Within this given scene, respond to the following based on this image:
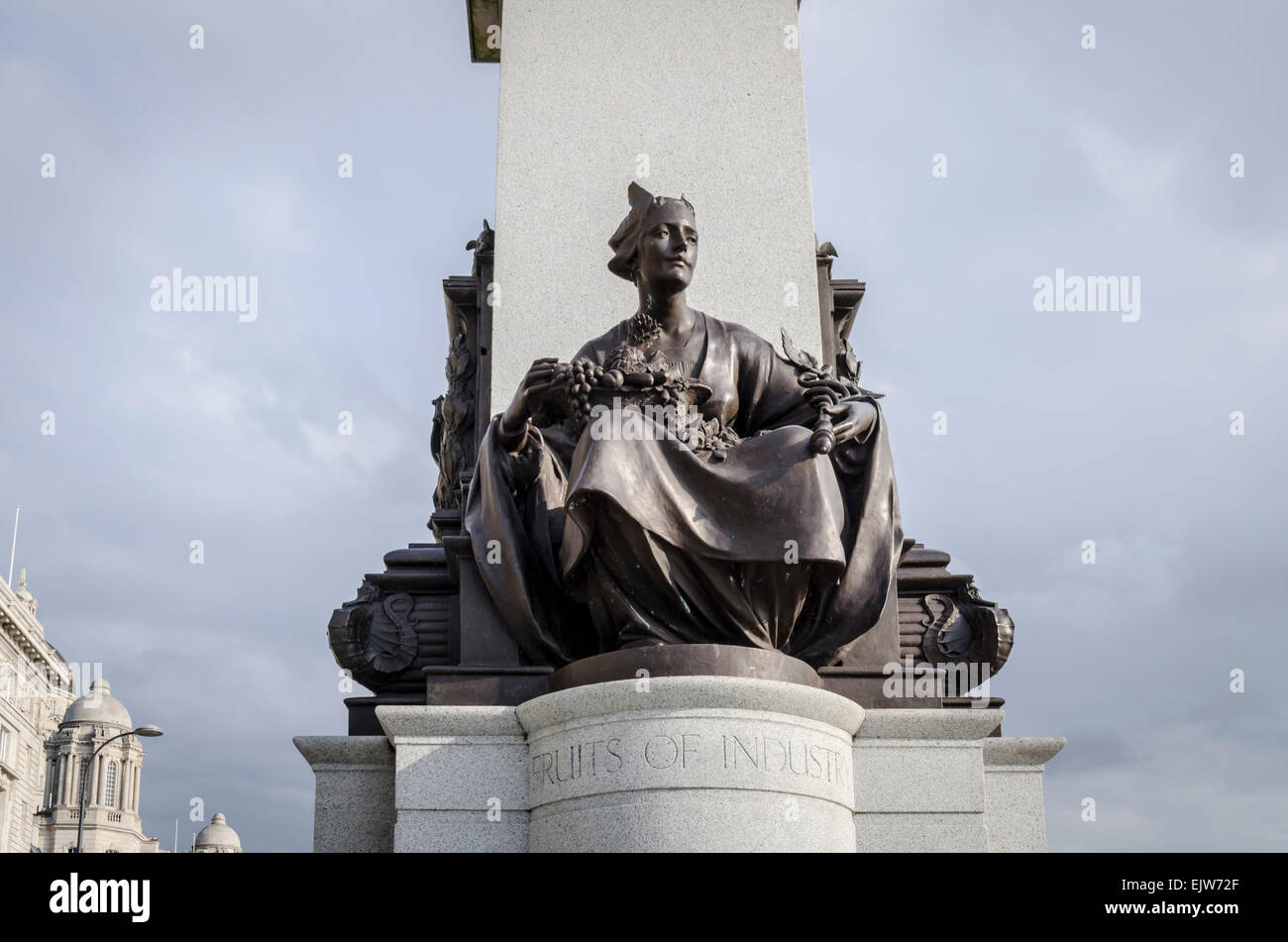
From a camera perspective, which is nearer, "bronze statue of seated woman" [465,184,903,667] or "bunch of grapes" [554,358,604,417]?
"bronze statue of seated woman" [465,184,903,667]

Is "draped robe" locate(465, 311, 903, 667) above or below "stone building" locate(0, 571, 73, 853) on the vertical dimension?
below

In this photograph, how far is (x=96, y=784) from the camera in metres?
118

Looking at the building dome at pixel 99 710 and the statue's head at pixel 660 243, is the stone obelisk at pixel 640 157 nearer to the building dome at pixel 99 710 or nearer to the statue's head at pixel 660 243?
the statue's head at pixel 660 243

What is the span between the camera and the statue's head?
10156 mm

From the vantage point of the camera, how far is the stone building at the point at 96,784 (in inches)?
4488

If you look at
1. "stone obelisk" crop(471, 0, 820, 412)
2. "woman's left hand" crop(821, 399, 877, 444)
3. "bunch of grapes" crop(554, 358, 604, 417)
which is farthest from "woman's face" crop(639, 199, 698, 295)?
"stone obelisk" crop(471, 0, 820, 412)

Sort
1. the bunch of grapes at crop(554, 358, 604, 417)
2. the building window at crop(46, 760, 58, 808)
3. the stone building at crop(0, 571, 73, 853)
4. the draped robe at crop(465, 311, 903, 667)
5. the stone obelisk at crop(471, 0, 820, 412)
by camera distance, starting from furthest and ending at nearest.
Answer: the building window at crop(46, 760, 58, 808), the stone building at crop(0, 571, 73, 853), the stone obelisk at crop(471, 0, 820, 412), the bunch of grapes at crop(554, 358, 604, 417), the draped robe at crop(465, 311, 903, 667)

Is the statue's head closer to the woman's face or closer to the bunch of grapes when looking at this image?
the woman's face

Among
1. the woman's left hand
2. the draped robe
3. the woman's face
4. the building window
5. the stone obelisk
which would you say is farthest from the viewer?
the building window

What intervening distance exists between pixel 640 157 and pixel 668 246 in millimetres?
2477

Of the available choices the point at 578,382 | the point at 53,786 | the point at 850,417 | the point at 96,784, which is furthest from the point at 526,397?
the point at 53,786

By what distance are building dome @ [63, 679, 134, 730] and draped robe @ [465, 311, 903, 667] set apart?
372 ft

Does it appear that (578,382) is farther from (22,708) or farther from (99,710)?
(99,710)
